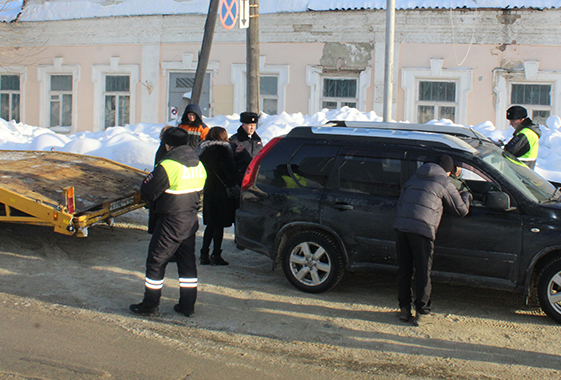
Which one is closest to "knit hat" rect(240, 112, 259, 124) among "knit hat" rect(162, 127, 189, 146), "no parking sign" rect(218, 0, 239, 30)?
"knit hat" rect(162, 127, 189, 146)

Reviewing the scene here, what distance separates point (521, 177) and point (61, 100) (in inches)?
696

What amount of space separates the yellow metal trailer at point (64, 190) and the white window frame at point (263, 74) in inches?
391

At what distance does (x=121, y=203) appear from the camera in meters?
6.98

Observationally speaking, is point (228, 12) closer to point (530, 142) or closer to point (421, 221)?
point (530, 142)

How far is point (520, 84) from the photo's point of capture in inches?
629

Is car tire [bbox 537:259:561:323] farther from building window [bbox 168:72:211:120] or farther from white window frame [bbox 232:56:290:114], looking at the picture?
building window [bbox 168:72:211:120]

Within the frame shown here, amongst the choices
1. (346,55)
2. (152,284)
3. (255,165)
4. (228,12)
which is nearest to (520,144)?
(255,165)

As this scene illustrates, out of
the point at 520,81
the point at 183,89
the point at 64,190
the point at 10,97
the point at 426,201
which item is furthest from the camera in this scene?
the point at 10,97

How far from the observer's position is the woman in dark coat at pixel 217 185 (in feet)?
21.4

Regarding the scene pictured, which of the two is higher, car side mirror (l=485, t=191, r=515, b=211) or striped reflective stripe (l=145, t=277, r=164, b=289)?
car side mirror (l=485, t=191, r=515, b=211)

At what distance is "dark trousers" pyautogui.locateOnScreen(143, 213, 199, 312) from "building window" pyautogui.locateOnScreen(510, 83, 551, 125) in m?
13.7

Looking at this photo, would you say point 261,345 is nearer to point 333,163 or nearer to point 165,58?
point 333,163

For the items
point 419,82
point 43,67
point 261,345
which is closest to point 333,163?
point 261,345

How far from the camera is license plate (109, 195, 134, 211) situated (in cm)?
680
